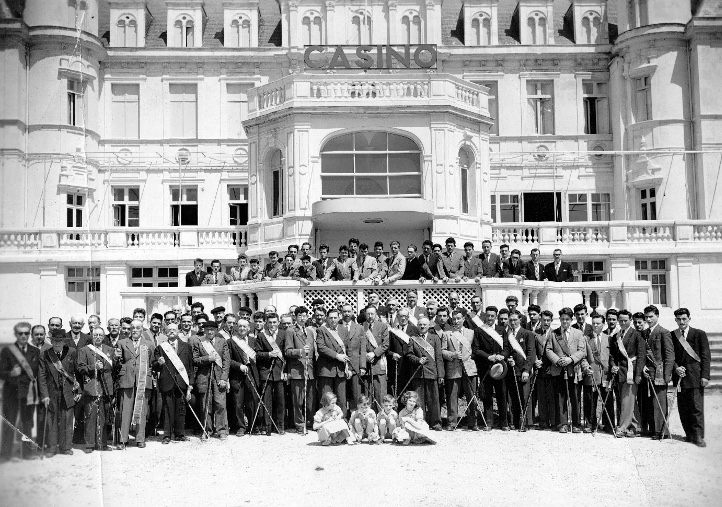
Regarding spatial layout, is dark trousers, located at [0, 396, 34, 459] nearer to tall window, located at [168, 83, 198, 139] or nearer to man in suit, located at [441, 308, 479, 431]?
man in suit, located at [441, 308, 479, 431]

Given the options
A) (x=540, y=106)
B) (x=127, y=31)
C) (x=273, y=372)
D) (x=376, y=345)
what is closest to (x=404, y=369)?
(x=376, y=345)

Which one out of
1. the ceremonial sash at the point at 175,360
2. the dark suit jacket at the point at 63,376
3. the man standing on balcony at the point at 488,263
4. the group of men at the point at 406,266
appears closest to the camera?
the dark suit jacket at the point at 63,376

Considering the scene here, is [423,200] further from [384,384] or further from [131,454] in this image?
[131,454]

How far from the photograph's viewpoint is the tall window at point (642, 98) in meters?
32.5

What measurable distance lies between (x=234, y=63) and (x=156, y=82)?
330cm

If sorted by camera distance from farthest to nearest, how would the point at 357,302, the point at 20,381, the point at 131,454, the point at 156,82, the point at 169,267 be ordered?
1. the point at 156,82
2. the point at 169,267
3. the point at 357,302
4. the point at 131,454
5. the point at 20,381

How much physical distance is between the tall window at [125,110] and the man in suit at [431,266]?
63.8 ft

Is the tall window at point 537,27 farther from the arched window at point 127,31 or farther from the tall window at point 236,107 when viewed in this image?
the arched window at point 127,31

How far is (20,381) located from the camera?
3.21m

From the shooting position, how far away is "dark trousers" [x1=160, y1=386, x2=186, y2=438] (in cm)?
1273

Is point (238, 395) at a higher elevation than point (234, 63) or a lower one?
lower

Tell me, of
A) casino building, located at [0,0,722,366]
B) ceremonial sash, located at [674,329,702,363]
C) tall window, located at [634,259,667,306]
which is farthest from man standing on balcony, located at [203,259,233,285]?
tall window, located at [634,259,667,306]

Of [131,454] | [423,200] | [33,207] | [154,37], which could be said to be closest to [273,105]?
[423,200]

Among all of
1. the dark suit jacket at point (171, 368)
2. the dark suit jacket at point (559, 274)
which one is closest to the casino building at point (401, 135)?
the dark suit jacket at point (559, 274)
